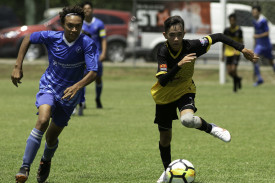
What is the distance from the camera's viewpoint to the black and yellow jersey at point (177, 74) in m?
6.67

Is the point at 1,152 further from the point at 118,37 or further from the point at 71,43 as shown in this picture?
the point at 118,37

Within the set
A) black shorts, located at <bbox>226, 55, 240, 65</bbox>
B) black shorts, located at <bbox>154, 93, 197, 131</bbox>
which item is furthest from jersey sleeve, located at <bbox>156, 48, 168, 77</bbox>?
black shorts, located at <bbox>226, 55, 240, 65</bbox>

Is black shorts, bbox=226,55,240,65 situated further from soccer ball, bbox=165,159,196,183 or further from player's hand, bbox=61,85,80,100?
player's hand, bbox=61,85,80,100

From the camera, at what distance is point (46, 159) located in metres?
6.95

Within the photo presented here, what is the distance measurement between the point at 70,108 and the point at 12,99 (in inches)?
391

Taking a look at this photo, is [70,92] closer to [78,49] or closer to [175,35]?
[78,49]

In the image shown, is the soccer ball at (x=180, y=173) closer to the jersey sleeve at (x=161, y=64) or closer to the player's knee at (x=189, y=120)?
the player's knee at (x=189, y=120)

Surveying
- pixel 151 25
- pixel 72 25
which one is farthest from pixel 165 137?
pixel 151 25

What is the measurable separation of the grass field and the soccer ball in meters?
0.44

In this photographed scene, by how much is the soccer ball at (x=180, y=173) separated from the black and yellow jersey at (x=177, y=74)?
2.33 feet

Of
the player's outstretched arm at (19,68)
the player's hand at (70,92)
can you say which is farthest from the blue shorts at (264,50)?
the player's hand at (70,92)

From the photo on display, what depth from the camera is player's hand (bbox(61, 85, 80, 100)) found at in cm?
644

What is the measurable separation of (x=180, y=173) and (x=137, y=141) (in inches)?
139

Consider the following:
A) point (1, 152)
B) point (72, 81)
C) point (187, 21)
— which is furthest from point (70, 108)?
point (187, 21)
